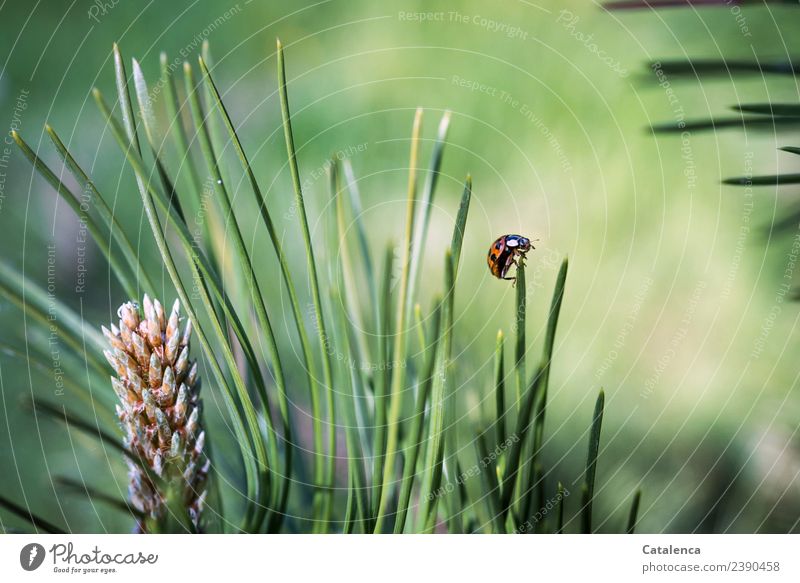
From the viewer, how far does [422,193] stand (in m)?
0.32

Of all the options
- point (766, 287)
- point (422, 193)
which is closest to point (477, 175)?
point (422, 193)

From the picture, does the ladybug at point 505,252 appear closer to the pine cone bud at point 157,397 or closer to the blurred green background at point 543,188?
the blurred green background at point 543,188

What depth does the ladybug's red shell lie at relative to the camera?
0.91ft

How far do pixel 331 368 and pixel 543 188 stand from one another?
0.52ft

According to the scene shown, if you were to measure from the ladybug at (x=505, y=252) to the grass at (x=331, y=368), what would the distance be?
4 centimetres

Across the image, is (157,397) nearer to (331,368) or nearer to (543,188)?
(331,368)

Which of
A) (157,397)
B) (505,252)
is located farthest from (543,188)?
(157,397)

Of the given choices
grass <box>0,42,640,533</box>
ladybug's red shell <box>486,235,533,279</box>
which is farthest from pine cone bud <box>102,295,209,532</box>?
ladybug's red shell <box>486,235,533,279</box>

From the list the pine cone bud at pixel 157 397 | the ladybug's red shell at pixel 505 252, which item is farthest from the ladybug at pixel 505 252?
the pine cone bud at pixel 157 397

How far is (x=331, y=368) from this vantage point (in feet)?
0.78

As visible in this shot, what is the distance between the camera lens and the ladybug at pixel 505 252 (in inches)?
11.0

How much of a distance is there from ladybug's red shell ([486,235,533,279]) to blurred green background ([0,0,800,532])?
29mm

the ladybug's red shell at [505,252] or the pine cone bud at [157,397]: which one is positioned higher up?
the ladybug's red shell at [505,252]
